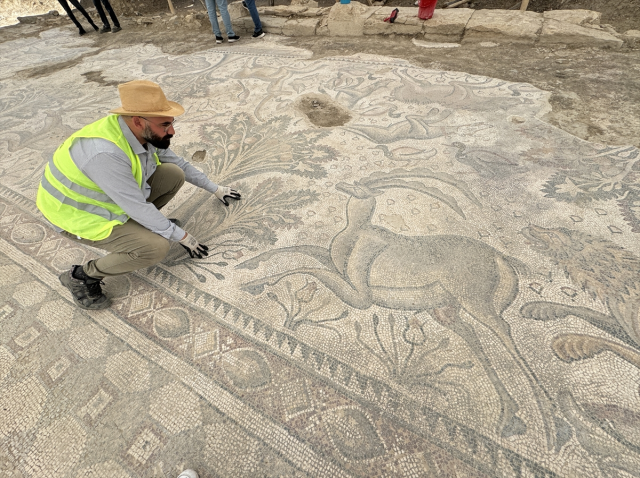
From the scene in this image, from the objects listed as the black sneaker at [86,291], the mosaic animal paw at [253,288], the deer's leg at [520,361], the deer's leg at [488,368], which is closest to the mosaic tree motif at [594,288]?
the deer's leg at [520,361]

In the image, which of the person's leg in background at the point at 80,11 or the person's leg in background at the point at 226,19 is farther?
the person's leg in background at the point at 80,11

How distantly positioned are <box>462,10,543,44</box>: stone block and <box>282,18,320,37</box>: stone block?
7.81ft

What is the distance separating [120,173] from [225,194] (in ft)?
2.52

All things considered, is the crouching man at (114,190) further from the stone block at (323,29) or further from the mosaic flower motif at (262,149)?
the stone block at (323,29)

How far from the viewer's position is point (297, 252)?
6.20 ft

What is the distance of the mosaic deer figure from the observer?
1.47 metres

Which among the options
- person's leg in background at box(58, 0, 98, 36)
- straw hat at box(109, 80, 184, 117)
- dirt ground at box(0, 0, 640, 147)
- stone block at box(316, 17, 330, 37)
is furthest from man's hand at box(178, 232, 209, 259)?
person's leg in background at box(58, 0, 98, 36)

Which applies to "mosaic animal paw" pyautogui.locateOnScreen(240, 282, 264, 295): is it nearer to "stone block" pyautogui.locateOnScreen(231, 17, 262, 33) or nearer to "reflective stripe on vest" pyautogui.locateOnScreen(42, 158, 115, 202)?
"reflective stripe on vest" pyautogui.locateOnScreen(42, 158, 115, 202)

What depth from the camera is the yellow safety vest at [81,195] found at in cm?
149

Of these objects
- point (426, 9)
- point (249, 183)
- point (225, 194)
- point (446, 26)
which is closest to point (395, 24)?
point (426, 9)

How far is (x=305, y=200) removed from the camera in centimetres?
221

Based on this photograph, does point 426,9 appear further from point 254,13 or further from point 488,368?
point 488,368

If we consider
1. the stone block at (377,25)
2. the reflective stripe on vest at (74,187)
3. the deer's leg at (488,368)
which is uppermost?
the stone block at (377,25)

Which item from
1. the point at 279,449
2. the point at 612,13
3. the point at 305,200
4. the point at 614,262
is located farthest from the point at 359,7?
the point at 279,449
